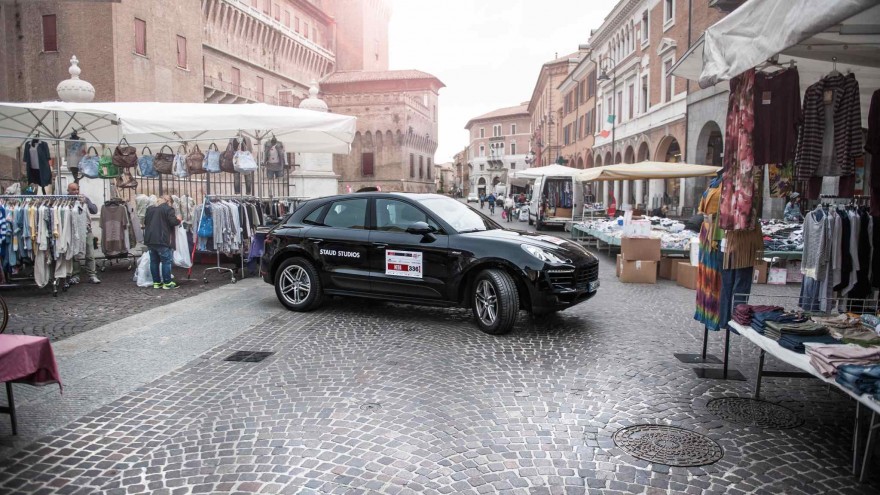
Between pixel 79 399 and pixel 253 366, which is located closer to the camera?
pixel 79 399

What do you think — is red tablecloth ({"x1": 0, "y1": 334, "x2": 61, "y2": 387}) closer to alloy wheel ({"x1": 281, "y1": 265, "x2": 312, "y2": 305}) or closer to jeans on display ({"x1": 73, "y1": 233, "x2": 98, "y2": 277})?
alloy wheel ({"x1": 281, "y1": 265, "x2": 312, "y2": 305})

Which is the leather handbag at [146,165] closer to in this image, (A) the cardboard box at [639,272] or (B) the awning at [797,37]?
(A) the cardboard box at [639,272]

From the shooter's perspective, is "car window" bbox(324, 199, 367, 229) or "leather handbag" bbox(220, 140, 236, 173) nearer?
"car window" bbox(324, 199, 367, 229)

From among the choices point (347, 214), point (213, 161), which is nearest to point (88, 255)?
point (213, 161)

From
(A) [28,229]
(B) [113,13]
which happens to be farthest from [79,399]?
(B) [113,13]

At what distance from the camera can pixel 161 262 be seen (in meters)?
10.2

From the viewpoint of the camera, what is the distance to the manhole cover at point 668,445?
142 inches

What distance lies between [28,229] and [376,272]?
5.90m

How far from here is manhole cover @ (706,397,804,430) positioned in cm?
420

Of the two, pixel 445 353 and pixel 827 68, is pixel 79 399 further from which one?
pixel 827 68

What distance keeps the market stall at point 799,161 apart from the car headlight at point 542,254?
5.34 ft

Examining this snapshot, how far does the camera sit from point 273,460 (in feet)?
11.8

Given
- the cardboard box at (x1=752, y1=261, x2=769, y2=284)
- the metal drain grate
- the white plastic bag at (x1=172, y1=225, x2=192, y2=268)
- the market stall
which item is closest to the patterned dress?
the market stall

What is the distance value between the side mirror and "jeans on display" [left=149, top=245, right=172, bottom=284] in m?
5.14
